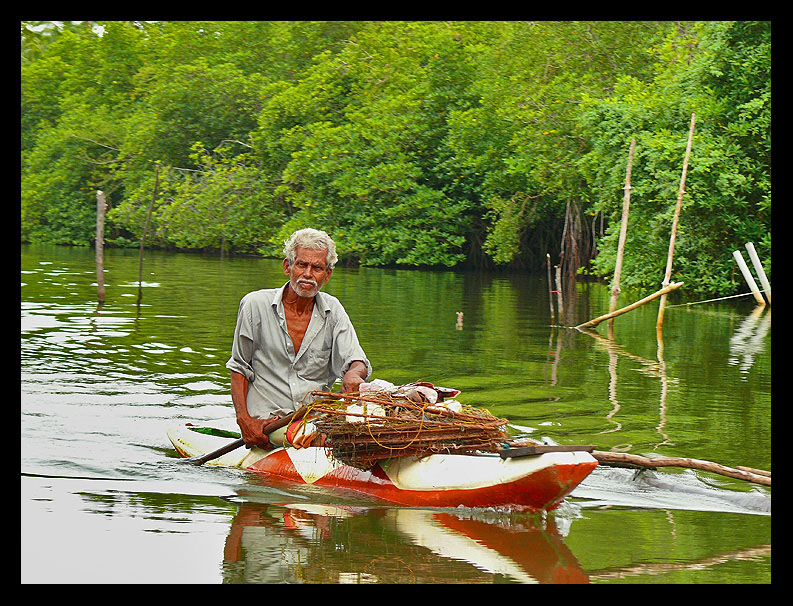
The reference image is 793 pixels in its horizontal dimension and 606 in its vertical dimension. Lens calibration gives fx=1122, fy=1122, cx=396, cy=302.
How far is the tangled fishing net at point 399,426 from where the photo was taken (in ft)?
20.3

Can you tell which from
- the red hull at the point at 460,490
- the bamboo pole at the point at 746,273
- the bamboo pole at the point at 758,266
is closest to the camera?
the red hull at the point at 460,490

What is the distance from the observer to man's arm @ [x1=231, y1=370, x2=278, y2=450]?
272 inches

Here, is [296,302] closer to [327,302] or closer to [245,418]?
[327,302]

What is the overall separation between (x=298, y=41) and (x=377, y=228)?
35.0ft

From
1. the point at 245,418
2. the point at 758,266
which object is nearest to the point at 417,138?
the point at 758,266

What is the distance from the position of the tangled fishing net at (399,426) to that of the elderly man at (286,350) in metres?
0.51

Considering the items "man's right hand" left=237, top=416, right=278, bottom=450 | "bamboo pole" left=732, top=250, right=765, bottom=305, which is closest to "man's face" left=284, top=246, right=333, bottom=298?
"man's right hand" left=237, top=416, right=278, bottom=450

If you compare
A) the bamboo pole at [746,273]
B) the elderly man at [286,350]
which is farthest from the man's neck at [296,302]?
the bamboo pole at [746,273]

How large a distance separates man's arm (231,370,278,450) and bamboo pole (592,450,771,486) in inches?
80.1

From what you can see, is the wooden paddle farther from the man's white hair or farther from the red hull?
A: the man's white hair

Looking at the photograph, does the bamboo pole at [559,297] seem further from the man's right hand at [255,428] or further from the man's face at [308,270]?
the man's face at [308,270]
